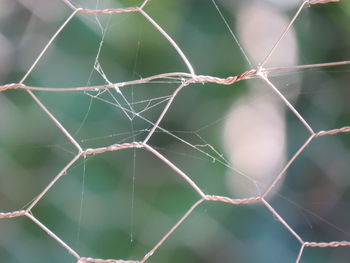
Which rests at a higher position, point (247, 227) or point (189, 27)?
point (189, 27)

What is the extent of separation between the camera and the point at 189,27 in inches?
40.5

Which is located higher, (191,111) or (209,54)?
(209,54)

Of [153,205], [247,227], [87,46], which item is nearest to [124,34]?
[87,46]

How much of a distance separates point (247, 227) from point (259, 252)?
0.05 m

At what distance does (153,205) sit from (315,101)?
38 centimetres

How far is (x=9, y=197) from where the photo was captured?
1047mm

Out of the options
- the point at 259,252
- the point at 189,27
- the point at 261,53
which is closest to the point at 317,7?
the point at 261,53

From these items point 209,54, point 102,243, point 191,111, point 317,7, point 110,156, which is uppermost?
point 317,7

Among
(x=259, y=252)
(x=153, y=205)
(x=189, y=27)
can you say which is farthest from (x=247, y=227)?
(x=189, y=27)

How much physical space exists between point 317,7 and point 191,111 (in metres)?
Answer: 0.33

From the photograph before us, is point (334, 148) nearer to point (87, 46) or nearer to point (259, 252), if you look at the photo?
point (259, 252)

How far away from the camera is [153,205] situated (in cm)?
104

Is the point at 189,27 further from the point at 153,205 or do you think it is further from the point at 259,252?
the point at 259,252

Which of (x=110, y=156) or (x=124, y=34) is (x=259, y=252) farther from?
(x=124, y=34)
